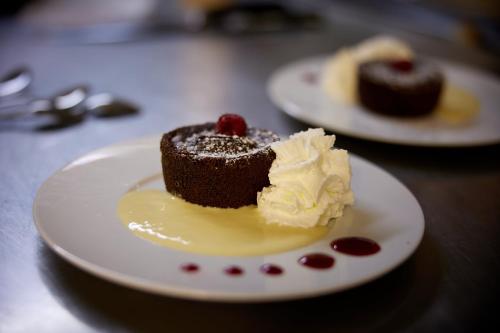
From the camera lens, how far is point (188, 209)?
4.78ft

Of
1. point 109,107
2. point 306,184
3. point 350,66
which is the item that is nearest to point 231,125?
point 306,184

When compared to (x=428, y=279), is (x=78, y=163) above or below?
above

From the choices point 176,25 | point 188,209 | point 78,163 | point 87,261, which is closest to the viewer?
point 87,261

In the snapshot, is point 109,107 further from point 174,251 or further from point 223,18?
point 223,18

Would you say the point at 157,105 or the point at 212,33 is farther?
the point at 212,33

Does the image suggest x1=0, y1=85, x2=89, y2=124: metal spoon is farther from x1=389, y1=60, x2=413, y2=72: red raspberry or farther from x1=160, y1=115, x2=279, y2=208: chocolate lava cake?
x1=389, y1=60, x2=413, y2=72: red raspberry

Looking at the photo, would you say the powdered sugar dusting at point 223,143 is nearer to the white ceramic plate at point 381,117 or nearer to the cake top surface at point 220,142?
the cake top surface at point 220,142

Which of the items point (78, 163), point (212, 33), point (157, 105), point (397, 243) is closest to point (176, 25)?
point (212, 33)

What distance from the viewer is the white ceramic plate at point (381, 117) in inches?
79.0

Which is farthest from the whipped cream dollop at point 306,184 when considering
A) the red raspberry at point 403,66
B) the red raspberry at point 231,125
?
the red raspberry at point 403,66

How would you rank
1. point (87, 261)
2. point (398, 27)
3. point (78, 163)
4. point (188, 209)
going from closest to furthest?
point (87, 261) < point (188, 209) < point (78, 163) < point (398, 27)

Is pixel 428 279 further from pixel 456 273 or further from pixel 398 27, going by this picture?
pixel 398 27

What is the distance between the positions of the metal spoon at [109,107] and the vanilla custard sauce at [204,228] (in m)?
0.81

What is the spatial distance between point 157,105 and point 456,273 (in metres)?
1.41
